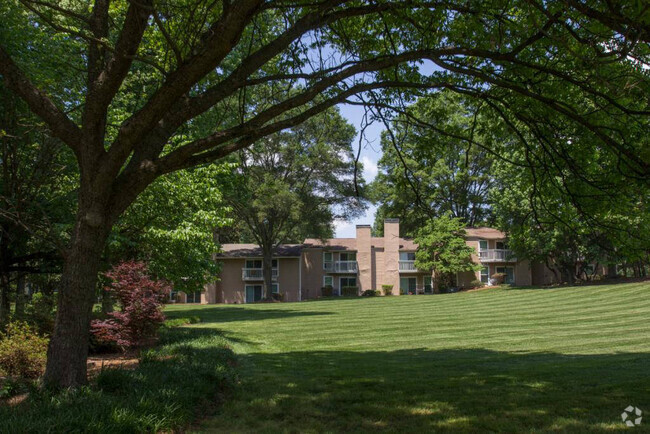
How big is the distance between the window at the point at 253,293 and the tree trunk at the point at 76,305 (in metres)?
42.3

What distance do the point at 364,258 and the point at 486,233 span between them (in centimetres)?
1229

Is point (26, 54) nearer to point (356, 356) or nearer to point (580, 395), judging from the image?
point (356, 356)

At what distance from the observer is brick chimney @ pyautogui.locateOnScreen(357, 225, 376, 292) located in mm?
46969

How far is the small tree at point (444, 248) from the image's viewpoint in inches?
1685

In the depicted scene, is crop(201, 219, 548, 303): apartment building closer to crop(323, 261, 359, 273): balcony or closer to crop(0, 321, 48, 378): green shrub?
crop(323, 261, 359, 273): balcony

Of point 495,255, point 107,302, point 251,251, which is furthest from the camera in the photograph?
point 251,251

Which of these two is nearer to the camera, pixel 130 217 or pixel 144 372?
pixel 144 372

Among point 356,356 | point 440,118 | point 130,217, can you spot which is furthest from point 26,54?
point 356,356

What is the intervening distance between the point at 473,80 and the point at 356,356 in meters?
6.88

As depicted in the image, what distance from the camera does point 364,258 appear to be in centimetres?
4706

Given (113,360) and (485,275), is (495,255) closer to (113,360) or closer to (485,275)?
(485,275)

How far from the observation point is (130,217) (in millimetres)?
14477

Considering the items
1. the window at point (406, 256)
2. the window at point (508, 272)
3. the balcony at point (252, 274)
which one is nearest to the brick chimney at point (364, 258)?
the window at point (406, 256)

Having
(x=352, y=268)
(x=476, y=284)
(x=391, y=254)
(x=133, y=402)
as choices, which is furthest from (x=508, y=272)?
(x=133, y=402)
